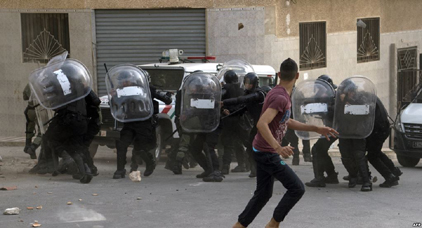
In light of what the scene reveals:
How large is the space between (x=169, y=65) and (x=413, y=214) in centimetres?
589

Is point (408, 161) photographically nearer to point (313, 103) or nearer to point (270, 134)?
point (313, 103)

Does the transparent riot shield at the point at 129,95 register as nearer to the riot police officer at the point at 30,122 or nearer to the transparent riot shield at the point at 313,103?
the transparent riot shield at the point at 313,103

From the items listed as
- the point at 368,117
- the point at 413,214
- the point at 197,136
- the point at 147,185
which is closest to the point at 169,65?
the point at 197,136

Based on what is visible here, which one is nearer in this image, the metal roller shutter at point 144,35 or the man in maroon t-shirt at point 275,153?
the man in maroon t-shirt at point 275,153

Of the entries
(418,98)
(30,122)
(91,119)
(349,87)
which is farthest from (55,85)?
(418,98)

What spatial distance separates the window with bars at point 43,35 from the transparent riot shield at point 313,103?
28.0ft

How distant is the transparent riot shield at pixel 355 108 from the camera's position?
9945 mm

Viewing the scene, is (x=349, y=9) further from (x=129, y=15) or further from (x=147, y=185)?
(x=147, y=185)

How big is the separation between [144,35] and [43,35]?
7.63 feet

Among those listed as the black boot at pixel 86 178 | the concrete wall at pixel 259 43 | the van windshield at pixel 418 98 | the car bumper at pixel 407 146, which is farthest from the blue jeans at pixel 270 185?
the concrete wall at pixel 259 43

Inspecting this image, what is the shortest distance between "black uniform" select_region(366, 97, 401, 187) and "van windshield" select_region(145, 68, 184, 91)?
3.85 m

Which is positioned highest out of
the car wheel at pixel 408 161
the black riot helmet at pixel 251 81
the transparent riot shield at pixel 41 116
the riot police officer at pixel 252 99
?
the black riot helmet at pixel 251 81

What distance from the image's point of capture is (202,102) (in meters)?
10.7

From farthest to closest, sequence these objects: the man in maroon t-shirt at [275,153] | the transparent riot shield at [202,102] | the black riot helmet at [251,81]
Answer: the transparent riot shield at [202,102] → the black riot helmet at [251,81] → the man in maroon t-shirt at [275,153]
